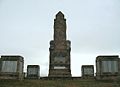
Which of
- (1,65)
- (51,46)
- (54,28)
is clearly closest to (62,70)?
(51,46)

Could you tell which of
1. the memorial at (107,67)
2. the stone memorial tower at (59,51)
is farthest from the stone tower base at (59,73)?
the memorial at (107,67)

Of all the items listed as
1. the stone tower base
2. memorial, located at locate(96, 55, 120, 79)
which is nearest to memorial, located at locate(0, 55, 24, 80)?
the stone tower base

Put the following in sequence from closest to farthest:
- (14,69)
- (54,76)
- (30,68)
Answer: (14,69) < (54,76) < (30,68)

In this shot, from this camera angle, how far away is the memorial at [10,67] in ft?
77.8

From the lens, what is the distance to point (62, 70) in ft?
95.1

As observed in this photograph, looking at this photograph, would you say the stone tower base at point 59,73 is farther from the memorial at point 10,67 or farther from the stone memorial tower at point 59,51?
the memorial at point 10,67

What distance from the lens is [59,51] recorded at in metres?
30.1

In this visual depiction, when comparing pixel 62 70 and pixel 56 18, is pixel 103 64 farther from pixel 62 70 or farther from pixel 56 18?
pixel 56 18

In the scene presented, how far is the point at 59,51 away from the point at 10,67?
25.8 ft

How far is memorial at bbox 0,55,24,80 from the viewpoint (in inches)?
934

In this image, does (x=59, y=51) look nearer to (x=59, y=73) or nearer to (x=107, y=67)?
(x=59, y=73)

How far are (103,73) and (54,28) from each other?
9.78 meters

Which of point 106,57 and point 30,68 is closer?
point 106,57

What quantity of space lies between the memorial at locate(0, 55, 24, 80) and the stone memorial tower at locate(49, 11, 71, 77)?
5552 mm
